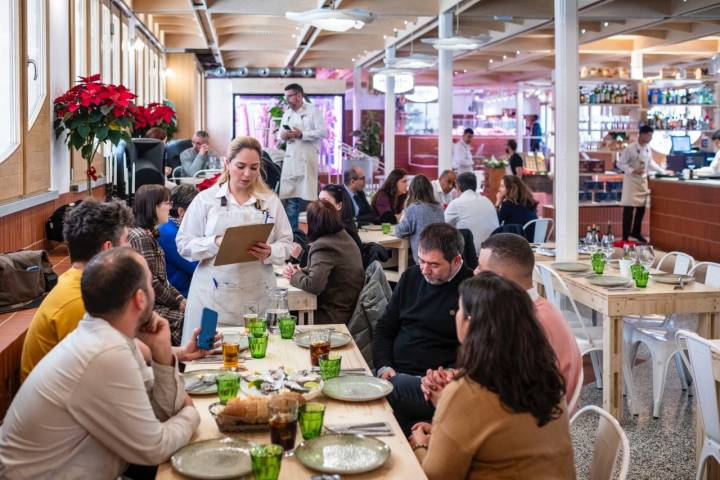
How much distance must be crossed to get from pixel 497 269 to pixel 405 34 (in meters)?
10.9

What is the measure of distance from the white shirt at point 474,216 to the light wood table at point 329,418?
4216 millimetres

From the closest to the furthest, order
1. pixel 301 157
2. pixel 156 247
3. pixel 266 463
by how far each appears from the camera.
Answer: pixel 266 463 < pixel 156 247 < pixel 301 157

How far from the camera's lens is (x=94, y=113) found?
5586 mm

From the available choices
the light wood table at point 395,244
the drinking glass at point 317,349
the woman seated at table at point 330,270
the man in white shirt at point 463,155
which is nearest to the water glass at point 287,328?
the drinking glass at point 317,349

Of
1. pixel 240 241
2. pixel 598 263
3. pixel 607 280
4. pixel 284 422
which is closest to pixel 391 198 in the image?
pixel 598 263

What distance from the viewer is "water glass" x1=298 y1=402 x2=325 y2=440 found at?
7.88ft

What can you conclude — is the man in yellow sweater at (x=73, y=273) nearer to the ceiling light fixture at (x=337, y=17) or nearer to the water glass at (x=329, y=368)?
the water glass at (x=329, y=368)

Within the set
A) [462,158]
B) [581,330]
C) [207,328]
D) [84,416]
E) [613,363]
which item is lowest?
[613,363]

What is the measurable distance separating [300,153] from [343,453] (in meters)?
6.60

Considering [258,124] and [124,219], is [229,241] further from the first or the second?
[258,124]

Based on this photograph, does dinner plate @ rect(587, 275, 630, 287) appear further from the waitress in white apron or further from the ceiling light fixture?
the ceiling light fixture

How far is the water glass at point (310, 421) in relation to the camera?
2.40 metres

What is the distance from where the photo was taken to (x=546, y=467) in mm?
2213

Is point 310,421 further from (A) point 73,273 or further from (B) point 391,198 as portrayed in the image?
(B) point 391,198
